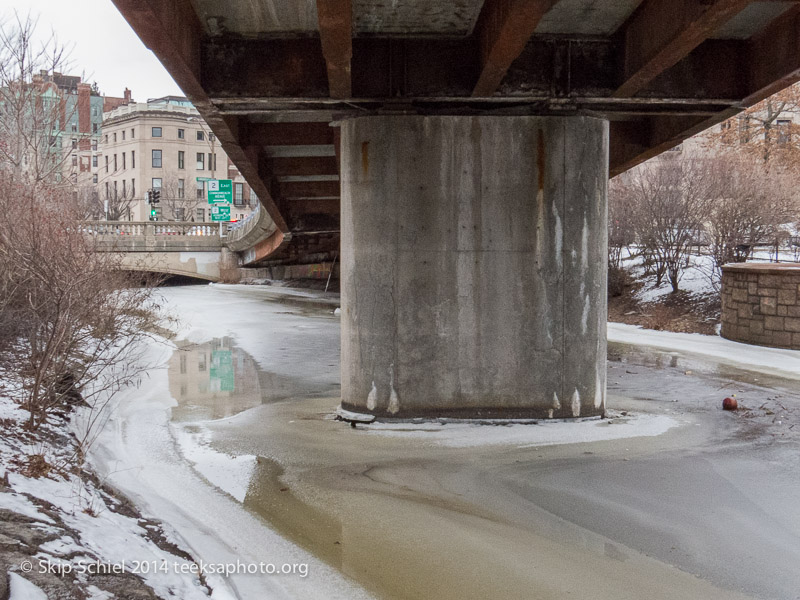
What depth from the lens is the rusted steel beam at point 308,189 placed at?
21031mm

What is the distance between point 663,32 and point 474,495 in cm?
499

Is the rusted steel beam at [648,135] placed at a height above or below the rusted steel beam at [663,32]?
below

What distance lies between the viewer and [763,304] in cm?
1748

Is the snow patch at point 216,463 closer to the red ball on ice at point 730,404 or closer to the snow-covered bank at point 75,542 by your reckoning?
the snow-covered bank at point 75,542

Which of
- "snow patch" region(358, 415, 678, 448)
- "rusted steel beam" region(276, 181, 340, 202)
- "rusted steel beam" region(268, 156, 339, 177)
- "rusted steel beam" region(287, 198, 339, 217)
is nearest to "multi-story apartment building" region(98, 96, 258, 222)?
"rusted steel beam" region(287, 198, 339, 217)

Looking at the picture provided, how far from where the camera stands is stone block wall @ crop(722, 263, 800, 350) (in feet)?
55.0

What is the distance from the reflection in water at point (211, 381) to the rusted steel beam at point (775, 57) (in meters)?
7.82

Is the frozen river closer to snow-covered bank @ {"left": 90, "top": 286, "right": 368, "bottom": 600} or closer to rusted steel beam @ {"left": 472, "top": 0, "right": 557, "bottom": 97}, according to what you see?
snow-covered bank @ {"left": 90, "top": 286, "right": 368, "bottom": 600}

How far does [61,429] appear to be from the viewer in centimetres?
847

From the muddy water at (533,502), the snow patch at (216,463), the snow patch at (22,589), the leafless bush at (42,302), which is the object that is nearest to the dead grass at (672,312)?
the muddy water at (533,502)

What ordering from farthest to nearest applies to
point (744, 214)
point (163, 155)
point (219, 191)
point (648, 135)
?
1. point (163, 155)
2. point (219, 191)
3. point (744, 214)
4. point (648, 135)

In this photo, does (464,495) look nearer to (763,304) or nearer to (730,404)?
(730,404)

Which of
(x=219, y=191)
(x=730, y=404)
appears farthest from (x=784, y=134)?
(x=219, y=191)

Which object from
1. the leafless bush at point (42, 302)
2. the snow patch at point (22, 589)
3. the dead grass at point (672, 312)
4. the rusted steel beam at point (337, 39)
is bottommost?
the dead grass at point (672, 312)
